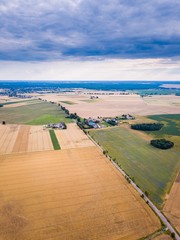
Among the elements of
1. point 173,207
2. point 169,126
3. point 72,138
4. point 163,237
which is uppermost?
point 72,138

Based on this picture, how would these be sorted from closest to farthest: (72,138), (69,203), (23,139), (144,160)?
1. (69,203)
2. (144,160)
3. (23,139)
4. (72,138)

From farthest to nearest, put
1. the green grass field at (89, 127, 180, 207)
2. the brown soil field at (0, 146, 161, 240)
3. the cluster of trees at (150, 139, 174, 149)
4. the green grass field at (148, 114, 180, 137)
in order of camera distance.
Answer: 1. the green grass field at (148, 114, 180, 137)
2. the cluster of trees at (150, 139, 174, 149)
3. the green grass field at (89, 127, 180, 207)
4. the brown soil field at (0, 146, 161, 240)

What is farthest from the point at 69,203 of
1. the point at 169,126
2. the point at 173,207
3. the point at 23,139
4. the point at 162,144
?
the point at 169,126

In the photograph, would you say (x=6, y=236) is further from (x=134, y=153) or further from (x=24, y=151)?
(x=134, y=153)

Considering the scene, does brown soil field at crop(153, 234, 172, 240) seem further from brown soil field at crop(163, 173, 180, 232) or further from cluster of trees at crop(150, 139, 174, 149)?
cluster of trees at crop(150, 139, 174, 149)

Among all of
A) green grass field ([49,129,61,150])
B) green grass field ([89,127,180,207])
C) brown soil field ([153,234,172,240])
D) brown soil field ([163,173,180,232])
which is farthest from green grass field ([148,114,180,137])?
brown soil field ([153,234,172,240])

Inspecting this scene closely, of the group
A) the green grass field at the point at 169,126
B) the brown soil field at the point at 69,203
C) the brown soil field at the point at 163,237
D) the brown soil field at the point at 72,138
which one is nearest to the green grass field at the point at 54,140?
the brown soil field at the point at 72,138

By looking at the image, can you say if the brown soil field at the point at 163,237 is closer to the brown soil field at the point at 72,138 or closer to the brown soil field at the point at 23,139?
the brown soil field at the point at 72,138

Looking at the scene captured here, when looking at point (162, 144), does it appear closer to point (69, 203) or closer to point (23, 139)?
point (69, 203)
